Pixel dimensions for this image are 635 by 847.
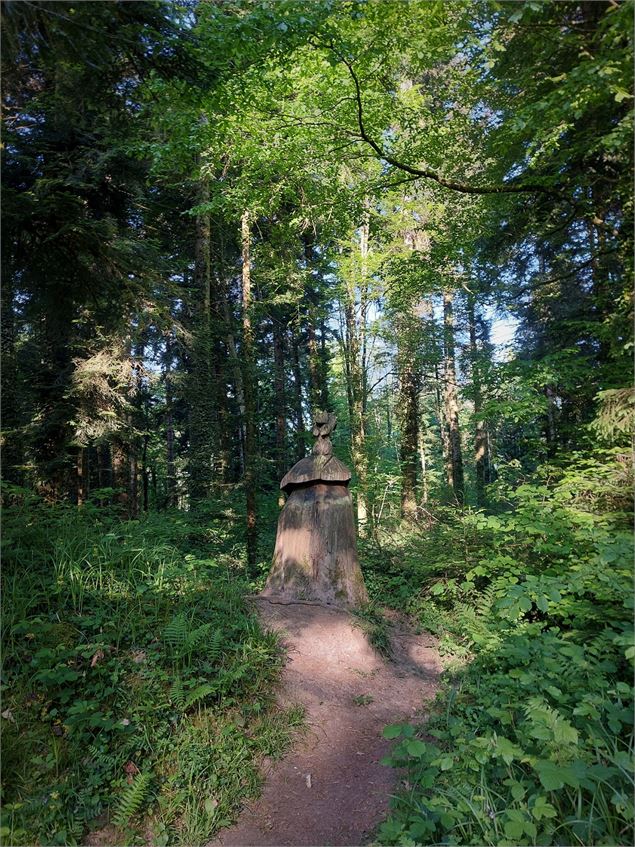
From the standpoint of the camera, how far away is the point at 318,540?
720 cm

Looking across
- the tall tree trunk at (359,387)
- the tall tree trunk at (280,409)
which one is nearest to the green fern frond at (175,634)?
the tall tree trunk at (359,387)

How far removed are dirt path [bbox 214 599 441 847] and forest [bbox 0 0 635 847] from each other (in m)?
0.09

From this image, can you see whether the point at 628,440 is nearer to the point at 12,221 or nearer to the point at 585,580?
the point at 585,580

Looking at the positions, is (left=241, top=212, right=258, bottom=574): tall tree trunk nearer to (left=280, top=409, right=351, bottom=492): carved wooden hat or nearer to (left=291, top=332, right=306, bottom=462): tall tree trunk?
(left=280, top=409, right=351, bottom=492): carved wooden hat

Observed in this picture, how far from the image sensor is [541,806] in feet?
7.11

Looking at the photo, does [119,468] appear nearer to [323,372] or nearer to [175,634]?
[175,634]

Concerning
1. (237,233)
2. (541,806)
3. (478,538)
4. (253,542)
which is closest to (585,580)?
(541,806)

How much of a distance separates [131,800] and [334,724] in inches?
89.2

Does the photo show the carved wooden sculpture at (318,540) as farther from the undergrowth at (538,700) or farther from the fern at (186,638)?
the fern at (186,638)

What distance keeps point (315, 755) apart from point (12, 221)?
619 cm

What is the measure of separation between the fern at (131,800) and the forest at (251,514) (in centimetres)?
2

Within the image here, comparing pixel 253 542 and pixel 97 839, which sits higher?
pixel 253 542

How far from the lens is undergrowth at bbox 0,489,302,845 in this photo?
3285 millimetres

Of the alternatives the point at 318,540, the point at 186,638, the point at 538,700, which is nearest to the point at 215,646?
the point at 186,638
